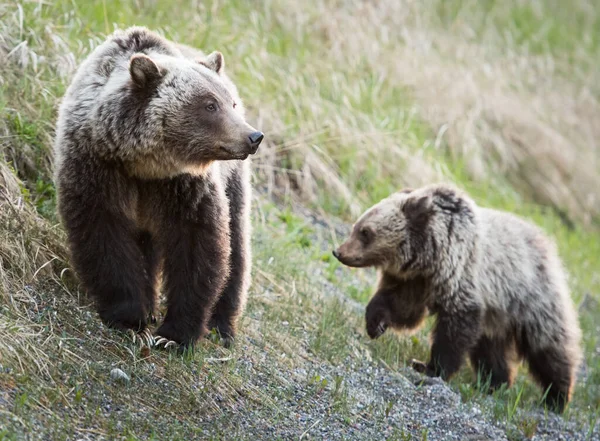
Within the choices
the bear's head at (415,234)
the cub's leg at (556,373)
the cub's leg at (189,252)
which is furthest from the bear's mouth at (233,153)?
the cub's leg at (556,373)

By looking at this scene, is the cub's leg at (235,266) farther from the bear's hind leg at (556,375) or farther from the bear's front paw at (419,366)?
the bear's hind leg at (556,375)

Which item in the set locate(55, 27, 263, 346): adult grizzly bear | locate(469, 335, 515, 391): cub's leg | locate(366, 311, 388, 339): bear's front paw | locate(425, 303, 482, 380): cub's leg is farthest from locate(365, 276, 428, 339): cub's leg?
locate(55, 27, 263, 346): adult grizzly bear

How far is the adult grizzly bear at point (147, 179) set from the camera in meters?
5.44

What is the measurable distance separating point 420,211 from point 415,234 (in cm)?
20

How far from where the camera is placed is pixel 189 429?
488cm

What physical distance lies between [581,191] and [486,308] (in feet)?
23.1

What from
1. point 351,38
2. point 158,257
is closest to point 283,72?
point 351,38

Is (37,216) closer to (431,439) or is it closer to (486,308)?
(431,439)

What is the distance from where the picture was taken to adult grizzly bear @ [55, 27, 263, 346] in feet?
17.8

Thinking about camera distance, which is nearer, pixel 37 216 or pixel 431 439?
pixel 431 439

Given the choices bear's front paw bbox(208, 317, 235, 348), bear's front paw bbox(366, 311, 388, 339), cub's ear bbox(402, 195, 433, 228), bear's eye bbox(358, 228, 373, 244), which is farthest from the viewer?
bear's eye bbox(358, 228, 373, 244)

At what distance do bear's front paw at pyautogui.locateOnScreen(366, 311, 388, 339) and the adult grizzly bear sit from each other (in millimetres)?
2301

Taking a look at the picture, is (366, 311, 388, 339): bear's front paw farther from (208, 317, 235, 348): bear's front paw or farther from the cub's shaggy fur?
(208, 317, 235, 348): bear's front paw

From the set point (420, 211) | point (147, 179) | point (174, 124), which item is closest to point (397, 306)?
point (420, 211)
